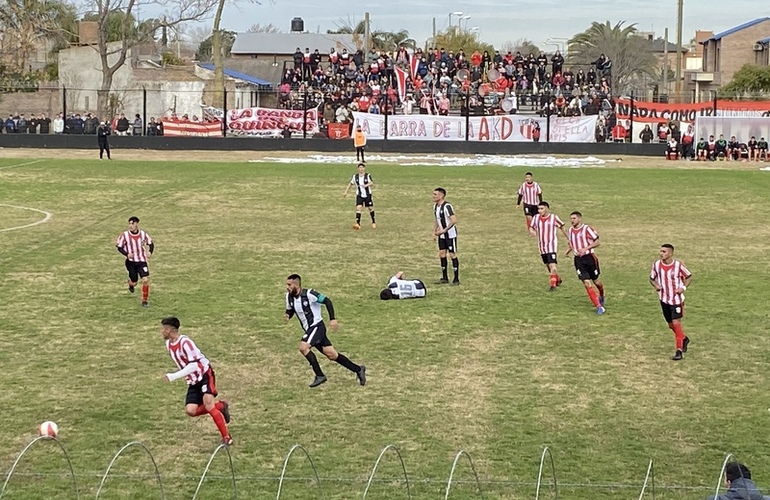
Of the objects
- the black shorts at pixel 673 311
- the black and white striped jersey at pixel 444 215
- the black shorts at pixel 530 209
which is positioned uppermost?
the black and white striped jersey at pixel 444 215

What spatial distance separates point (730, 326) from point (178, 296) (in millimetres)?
9667

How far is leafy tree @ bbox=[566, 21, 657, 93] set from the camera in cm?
10694

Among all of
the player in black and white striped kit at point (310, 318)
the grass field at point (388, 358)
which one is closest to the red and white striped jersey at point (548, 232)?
the grass field at point (388, 358)

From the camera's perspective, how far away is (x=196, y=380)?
1204cm

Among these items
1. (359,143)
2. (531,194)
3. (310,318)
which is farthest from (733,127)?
(310,318)

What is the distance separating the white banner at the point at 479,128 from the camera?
54.5 metres

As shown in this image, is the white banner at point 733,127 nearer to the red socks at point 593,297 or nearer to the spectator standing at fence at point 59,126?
the spectator standing at fence at point 59,126

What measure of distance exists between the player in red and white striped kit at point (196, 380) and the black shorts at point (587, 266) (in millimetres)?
8520

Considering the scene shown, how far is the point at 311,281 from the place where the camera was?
21812 millimetres

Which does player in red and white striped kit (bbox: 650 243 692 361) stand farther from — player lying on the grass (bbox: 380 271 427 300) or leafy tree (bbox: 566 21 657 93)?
leafy tree (bbox: 566 21 657 93)

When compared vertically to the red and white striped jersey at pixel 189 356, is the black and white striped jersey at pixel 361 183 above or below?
above

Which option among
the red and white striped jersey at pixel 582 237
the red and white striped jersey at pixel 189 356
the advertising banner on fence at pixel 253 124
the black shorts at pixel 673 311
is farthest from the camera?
the advertising banner on fence at pixel 253 124

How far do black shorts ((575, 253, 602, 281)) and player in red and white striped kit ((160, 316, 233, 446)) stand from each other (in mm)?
8520

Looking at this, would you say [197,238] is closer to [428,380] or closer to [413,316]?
[413,316]
